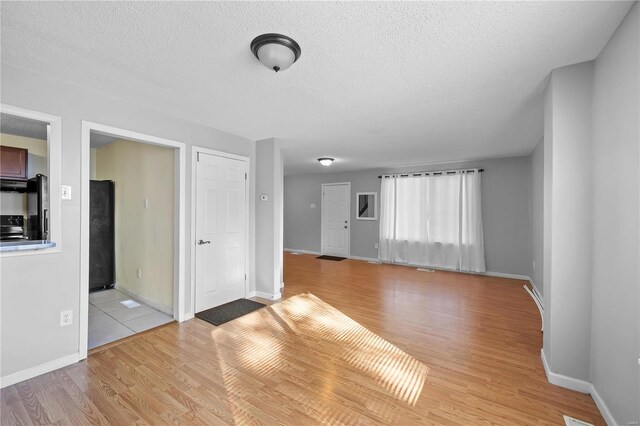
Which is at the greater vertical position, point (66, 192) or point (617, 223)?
point (66, 192)

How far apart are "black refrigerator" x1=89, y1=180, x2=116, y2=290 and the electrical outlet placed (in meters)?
2.22

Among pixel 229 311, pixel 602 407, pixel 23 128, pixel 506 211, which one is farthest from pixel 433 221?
pixel 23 128

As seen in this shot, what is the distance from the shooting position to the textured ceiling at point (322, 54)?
150 centimetres

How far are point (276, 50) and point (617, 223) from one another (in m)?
2.31

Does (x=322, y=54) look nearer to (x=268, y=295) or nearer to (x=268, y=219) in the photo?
(x=268, y=219)

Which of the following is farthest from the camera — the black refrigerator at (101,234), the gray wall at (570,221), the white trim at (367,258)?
the white trim at (367,258)

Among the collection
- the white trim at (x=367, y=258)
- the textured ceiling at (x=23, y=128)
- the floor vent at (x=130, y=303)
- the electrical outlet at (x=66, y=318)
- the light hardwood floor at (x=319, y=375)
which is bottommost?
the light hardwood floor at (x=319, y=375)

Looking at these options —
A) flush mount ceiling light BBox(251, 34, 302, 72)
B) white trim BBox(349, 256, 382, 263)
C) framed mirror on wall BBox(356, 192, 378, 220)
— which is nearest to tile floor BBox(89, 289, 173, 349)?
flush mount ceiling light BBox(251, 34, 302, 72)

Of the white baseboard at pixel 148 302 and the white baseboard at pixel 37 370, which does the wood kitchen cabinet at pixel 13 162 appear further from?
the white baseboard at pixel 37 370

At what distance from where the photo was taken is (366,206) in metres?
7.44

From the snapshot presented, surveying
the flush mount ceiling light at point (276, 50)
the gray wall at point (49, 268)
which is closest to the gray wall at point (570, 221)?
the flush mount ceiling light at point (276, 50)

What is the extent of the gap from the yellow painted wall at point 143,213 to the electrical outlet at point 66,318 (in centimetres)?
111

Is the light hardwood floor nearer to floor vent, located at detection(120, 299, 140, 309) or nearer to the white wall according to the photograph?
the white wall

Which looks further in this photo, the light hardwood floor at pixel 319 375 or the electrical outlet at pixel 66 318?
the electrical outlet at pixel 66 318
